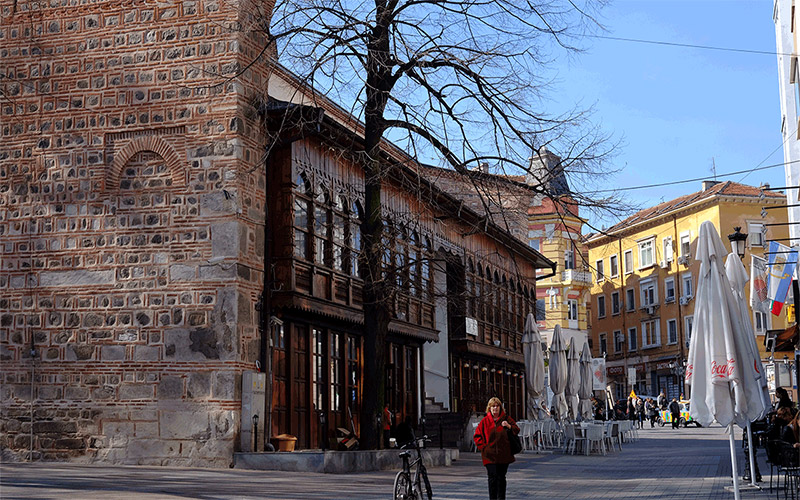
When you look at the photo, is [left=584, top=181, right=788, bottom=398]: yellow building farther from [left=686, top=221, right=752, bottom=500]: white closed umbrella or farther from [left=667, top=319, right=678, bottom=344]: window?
[left=686, top=221, right=752, bottom=500]: white closed umbrella

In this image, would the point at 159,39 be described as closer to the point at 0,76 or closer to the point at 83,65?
the point at 83,65

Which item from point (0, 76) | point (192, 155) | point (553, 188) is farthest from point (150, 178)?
point (553, 188)

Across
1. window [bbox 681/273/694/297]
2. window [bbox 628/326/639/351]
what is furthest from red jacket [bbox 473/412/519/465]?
window [bbox 628/326/639/351]

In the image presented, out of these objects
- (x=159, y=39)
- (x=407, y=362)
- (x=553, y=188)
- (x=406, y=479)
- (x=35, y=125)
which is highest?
(x=159, y=39)

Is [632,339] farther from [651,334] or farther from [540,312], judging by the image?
[540,312]

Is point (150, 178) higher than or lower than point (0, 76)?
lower

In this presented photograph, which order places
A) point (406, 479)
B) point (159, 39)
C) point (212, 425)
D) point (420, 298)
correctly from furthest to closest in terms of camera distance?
1. point (420, 298)
2. point (159, 39)
3. point (212, 425)
4. point (406, 479)

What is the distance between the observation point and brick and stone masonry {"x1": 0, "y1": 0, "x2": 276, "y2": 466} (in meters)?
18.0

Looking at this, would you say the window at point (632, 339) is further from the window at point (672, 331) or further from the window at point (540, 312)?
the window at point (540, 312)

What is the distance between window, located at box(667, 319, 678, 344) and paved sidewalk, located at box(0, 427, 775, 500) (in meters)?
46.9

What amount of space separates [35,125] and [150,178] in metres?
2.72

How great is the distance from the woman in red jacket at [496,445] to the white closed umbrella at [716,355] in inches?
91.0

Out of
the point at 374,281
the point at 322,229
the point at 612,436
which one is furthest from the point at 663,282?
the point at 374,281

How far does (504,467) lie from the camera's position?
1187 cm
